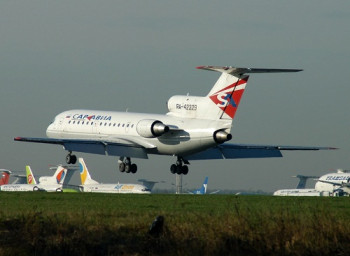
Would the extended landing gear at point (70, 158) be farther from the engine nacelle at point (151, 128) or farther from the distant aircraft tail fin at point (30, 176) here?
the distant aircraft tail fin at point (30, 176)

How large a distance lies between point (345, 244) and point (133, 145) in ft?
125

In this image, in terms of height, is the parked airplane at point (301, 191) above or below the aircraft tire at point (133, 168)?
above

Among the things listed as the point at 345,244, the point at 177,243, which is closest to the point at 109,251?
the point at 177,243

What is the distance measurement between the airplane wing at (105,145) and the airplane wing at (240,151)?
358cm

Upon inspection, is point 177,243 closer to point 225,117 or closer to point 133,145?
point 225,117

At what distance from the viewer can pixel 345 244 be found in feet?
68.5

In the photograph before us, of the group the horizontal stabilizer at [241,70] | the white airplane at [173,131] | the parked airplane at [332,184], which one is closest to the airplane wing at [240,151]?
the white airplane at [173,131]

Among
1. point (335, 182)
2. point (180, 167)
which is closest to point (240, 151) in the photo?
point (180, 167)

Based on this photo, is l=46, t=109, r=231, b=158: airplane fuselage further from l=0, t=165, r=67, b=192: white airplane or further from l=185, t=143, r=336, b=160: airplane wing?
l=0, t=165, r=67, b=192: white airplane

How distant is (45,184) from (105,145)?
167 feet

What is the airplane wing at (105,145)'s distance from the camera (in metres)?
57.6

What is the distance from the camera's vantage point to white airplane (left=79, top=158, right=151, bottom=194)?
98525 mm

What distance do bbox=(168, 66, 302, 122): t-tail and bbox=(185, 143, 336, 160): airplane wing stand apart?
16.1 ft

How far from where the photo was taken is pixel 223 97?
5406 cm
